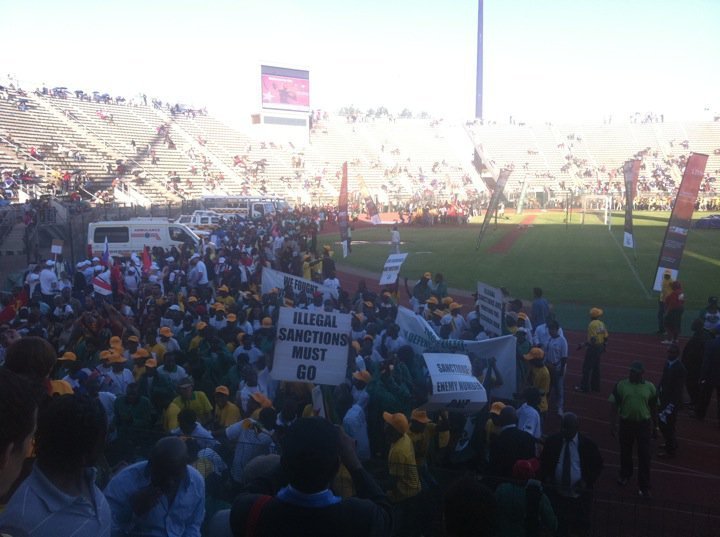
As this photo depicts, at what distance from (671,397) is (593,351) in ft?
8.06

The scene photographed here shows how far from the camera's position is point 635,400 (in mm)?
7461

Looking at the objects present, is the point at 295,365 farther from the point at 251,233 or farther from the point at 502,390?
the point at 251,233

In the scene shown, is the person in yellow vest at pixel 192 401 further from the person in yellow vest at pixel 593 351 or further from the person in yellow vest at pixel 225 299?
the person in yellow vest at pixel 593 351

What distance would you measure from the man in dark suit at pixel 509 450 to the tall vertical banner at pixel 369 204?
129 ft

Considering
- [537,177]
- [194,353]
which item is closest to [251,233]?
[194,353]

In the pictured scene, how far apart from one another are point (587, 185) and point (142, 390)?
226 feet

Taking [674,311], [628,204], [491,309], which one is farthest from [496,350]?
[628,204]

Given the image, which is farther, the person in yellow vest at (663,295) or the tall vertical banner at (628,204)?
the tall vertical banner at (628,204)

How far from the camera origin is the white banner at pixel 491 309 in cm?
995

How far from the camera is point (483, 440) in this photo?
7.03 m

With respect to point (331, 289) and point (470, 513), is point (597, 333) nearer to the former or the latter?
point (331, 289)

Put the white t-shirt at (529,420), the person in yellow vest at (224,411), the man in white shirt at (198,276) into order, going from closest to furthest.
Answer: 1. the white t-shirt at (529,420)
2. the person in yellow vest at (224,411)
3. the man in white shirt at (198,276)

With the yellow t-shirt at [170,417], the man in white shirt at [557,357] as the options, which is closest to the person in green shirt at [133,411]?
the yellow t-shirt at [170,417]

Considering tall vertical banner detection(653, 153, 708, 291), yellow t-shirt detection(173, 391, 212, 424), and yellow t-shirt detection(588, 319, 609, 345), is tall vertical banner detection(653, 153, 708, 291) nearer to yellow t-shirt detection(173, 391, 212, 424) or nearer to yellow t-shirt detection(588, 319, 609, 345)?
yellow t-shirt detection(588, 319, 609, 345)
